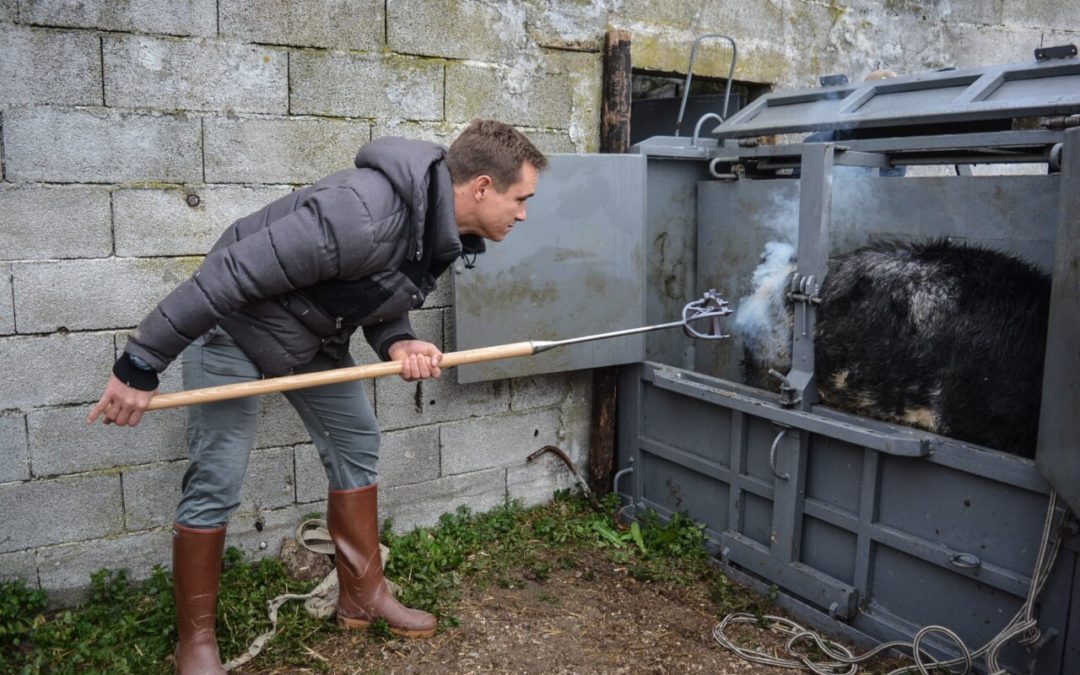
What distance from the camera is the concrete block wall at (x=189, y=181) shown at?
3.32 m

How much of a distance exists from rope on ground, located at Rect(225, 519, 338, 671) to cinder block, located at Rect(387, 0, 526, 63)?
2.22m

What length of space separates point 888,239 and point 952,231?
0.29m

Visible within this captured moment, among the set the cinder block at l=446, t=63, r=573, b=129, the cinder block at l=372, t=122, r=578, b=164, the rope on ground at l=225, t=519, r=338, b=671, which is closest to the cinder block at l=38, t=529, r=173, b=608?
the rope on ground at l=225, t=519, r=338, b=671

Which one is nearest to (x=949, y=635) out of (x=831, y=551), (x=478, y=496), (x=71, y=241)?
(x=831, y=551)

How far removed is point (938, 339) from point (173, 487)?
10.4 feet

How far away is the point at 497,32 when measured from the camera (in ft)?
13.7

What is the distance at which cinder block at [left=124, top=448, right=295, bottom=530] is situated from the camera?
143 inches

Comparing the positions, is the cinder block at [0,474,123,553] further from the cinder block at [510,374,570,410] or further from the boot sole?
the cinder block at [510,374,570,410]

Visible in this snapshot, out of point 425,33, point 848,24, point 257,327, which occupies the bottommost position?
point 257,327

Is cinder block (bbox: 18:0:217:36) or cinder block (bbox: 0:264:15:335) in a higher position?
cinder block (bbox: 18:0:217:36)

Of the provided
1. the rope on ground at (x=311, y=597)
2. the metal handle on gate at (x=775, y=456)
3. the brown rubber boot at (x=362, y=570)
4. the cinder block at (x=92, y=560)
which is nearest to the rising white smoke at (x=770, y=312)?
the metal handle on gate at (x=775, y=456)

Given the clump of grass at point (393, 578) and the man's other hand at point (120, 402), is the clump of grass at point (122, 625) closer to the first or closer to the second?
the clump of grass at point (393, 578)

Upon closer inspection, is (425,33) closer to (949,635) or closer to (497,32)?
(497,32)

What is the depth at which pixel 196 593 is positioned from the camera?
118 inches
